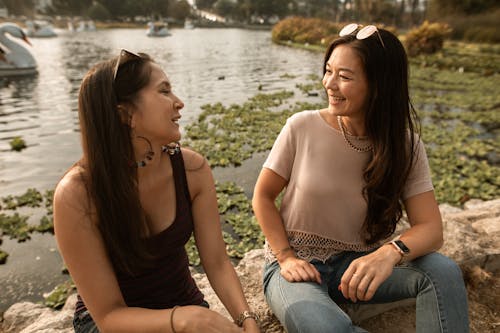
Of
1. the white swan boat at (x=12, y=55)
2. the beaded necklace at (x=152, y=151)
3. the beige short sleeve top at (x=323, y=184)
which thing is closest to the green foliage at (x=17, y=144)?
the beaded necklace at (x=152, y=151)

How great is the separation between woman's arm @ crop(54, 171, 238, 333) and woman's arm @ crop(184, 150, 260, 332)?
13.8 inches

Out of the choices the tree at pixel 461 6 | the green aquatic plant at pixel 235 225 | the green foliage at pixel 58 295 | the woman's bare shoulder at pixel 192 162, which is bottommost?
the green foliage at pixel 58 295

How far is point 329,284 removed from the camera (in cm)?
204

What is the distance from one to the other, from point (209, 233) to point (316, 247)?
1.94 feet

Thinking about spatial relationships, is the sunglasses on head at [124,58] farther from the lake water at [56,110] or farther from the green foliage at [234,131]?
the green foliage at [234,131]

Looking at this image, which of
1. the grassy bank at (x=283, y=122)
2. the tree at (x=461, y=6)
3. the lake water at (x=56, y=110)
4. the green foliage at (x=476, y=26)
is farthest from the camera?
the tree at (x=461, y=6)

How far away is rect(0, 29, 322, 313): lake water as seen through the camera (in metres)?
4.11

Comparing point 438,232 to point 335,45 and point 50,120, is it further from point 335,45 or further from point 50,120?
point 50,120

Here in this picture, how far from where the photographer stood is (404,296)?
1.90 metres

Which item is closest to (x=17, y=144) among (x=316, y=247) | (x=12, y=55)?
(x=316, y=247)

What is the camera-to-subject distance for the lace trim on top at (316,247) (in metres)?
2.06

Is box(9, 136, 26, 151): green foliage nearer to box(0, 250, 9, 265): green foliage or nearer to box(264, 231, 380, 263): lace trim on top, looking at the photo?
box(0, 250, 9, 265): green foliage

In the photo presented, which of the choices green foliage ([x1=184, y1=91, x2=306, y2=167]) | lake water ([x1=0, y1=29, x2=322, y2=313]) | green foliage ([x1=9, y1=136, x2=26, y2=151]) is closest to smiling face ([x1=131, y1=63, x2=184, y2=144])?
lake water ([x1=0, y1=29, x2=322, y2=313])

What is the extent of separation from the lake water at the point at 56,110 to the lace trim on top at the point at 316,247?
4.62 feet
